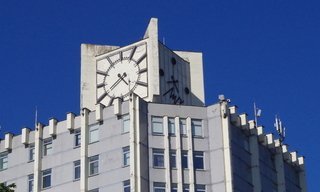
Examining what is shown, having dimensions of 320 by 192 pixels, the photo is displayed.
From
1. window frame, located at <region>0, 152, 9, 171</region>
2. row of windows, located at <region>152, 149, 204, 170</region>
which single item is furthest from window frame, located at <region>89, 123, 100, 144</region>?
window frame, located at <region>0, 152, 9, 171</region>

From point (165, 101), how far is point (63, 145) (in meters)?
11.6

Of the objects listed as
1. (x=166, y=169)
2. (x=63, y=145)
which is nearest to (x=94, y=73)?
(x=63, y=145)

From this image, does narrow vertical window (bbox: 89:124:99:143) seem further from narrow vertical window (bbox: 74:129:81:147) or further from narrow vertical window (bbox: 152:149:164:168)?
narrow vertical window (bbox: 152:149:164:168)

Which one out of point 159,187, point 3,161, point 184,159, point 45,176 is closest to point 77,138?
point 45,176

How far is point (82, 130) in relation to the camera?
93188 mm

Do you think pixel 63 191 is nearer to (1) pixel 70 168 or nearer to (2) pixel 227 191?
(1) pixel 70 168

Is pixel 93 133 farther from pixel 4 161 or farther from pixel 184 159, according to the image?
pixel 4 161

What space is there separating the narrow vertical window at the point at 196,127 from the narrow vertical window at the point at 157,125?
3100mm

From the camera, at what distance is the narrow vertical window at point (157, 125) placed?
91.2 meters

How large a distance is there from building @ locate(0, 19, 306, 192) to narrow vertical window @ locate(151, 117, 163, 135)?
0.31 ft

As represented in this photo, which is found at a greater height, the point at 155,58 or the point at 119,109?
the point at 155,58

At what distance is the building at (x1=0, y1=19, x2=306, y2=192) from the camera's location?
89.6 meters

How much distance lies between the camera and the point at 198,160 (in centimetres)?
9081

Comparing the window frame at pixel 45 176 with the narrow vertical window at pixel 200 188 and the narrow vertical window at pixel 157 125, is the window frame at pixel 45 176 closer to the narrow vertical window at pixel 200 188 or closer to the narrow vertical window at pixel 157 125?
the narrow vertical window at pixel 157 125
